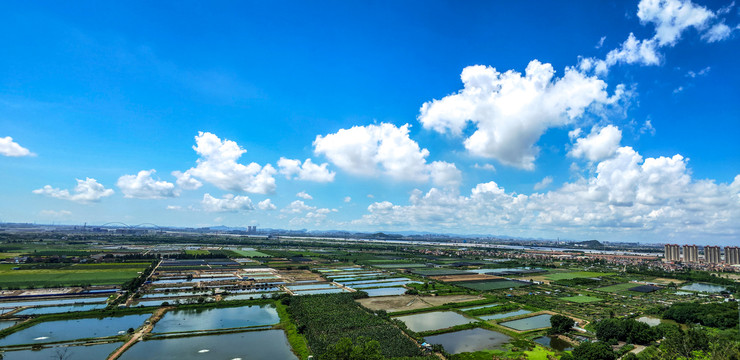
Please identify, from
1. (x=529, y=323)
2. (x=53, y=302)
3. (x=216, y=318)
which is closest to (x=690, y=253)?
(x=529, y=323)

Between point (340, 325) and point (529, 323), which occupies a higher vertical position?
point (340, 325)

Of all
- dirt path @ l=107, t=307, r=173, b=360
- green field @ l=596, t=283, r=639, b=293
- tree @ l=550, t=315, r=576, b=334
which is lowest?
green field @ l=596, t=283, r=639, b=293

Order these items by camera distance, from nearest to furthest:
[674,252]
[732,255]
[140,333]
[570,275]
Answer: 1. [140,333]
2. [570,275]
3. [732,255]
4. [674,252]

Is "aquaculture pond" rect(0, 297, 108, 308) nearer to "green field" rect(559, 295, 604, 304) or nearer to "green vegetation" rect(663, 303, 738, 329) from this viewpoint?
"green field" rect(559, 295, 604, 304)

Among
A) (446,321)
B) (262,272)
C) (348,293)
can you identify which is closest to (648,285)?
(446,321)

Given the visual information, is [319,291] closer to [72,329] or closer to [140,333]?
[140,333]

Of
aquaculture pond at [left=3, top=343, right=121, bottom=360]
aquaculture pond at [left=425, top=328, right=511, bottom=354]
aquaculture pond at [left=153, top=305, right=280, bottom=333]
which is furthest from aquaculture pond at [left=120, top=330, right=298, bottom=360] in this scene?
aquaculture pond at [left=425, top=328, right=511, bottom=354]
